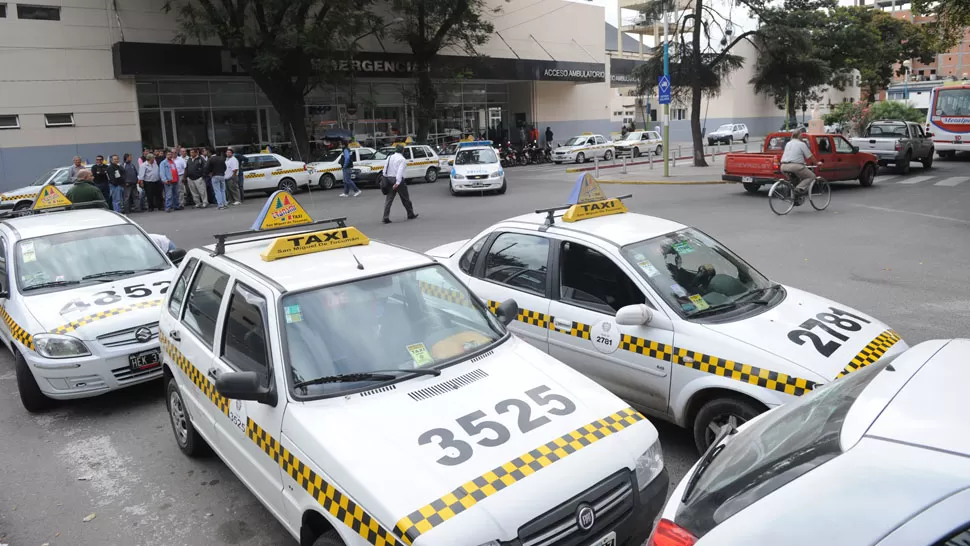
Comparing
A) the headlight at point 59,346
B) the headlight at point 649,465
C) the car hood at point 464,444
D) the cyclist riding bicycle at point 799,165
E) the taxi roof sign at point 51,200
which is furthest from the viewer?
the cyclist riding bicycle at point 799,165

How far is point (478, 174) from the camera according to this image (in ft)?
71.9

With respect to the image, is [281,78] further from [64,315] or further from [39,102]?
[64,315]

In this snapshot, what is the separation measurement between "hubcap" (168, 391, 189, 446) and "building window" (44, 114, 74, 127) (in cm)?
2495

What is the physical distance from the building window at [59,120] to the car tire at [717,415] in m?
27.7

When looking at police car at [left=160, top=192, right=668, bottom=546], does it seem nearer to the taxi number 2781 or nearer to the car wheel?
the taxi number 2781

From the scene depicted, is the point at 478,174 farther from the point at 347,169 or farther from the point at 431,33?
the point at 431,33

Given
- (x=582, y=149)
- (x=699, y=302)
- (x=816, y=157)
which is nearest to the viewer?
(x=699, y=302)

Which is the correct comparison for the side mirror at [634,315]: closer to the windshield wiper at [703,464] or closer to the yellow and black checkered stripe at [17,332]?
the windshield wiper at [703,464]

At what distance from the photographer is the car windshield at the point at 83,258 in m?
6.91

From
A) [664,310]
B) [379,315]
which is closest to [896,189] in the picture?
[664,310]

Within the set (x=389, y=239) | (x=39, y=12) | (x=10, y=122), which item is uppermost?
(x=39, y=12)

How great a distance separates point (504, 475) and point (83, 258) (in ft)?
19.6

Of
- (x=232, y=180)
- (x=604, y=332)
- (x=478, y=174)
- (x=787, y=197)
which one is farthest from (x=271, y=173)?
(x=604, y=332)

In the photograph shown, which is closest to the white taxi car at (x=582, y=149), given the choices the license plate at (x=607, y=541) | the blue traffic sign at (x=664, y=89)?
the blue traffic sign at (x=664, y=89)
